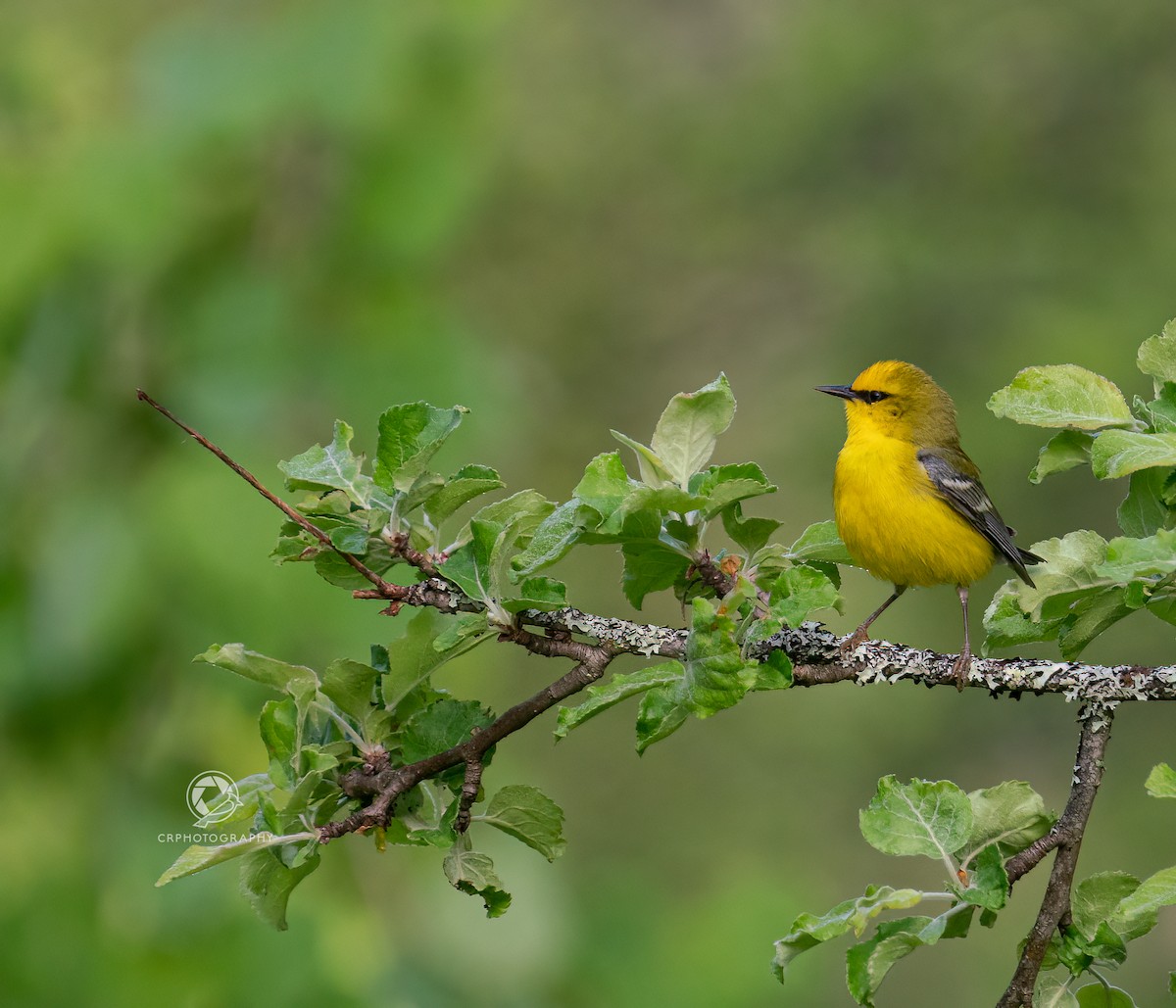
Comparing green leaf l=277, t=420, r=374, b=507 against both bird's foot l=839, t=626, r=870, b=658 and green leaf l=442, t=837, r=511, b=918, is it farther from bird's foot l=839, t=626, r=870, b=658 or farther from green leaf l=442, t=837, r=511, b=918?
bird's foot l=839, t=626, r=870, b=658

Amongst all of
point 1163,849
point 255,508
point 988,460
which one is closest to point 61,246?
point 255,508

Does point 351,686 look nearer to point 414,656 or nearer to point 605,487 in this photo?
point 414,656

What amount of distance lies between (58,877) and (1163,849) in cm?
884

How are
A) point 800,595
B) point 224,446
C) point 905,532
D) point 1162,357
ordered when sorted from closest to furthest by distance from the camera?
point 800,595 < point 1162,357 < point 905,532 < point 224,446

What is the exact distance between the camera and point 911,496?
3.14m

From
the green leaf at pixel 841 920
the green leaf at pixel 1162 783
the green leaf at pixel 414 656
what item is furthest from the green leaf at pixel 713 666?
the green leaf at pixel 1162 783

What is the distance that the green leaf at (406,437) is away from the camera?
6.09 ft

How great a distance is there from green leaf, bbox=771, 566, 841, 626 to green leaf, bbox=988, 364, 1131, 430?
37 cm

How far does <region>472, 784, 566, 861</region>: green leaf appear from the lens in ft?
6.39

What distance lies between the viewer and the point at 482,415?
4.37 metres

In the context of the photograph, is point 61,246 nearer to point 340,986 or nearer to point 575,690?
point 340,986

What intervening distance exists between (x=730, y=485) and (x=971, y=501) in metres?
1.58

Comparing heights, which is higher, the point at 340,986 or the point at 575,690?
the point at 575,690

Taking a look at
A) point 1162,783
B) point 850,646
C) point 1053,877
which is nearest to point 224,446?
point 850,646
